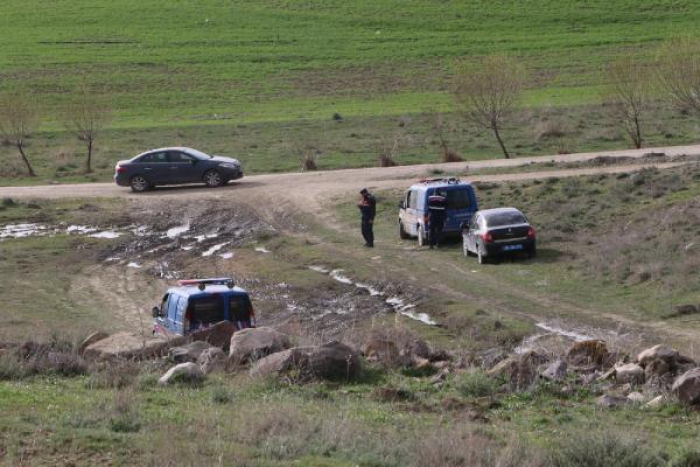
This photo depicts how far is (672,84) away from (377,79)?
38945mm

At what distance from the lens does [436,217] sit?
3053cm

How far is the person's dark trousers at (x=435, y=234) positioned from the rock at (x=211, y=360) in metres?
17.0

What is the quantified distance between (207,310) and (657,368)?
8.40 metres

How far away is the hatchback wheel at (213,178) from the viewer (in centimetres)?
4353

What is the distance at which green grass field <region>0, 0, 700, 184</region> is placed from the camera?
5644cm

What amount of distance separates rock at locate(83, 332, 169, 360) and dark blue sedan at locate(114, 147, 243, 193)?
28.6 metres

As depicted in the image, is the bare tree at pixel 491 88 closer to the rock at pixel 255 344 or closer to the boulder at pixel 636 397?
the rock at pixel 255 344

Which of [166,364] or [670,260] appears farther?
[670,260]

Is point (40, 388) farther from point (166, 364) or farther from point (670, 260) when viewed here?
point (670, 260)

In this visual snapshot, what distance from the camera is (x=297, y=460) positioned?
8.98m

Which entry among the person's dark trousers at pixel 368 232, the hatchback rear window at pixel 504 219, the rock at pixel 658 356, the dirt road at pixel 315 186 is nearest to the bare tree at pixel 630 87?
the dirt road at pixel 315 186

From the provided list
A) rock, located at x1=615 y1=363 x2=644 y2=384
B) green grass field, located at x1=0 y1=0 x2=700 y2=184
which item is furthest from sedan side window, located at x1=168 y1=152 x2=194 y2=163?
rock, located at x1=615 y1=363 x2=644 y2=384

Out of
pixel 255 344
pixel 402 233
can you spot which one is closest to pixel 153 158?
pixel 402 233

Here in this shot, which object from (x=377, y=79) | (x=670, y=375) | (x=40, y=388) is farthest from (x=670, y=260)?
(x=377, y=79)
